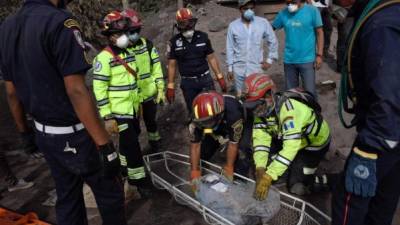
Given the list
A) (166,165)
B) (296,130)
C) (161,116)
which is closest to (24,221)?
(166,165)

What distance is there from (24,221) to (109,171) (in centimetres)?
151

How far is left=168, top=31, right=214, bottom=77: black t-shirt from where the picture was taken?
16.6 ft

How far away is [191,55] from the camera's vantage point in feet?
16.7

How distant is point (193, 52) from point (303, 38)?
153 cm

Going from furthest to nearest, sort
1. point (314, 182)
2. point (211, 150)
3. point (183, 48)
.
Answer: point (183, 48) < point (211, 150) < point (314, 182)

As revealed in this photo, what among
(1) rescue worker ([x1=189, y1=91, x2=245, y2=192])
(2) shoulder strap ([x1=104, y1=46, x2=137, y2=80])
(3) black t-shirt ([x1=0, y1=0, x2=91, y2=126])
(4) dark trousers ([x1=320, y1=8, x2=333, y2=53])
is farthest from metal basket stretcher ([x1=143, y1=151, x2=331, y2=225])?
(4) dark trousers ([x1=320, y1=8, x2=333, y2=53])

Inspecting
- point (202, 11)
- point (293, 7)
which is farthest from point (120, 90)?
point (202, 11)

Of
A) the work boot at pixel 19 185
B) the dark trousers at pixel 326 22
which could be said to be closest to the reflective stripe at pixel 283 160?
the work boot at pixel 19 185

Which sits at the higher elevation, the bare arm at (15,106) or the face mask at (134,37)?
the face mask at (134,37)

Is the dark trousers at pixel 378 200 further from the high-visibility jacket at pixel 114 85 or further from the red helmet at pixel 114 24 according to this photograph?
the red helmet at pixel 114 24

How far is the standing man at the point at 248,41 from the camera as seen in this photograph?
5.20 metres

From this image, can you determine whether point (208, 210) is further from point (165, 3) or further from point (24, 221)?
point (165, 3)

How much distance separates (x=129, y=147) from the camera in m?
4.25

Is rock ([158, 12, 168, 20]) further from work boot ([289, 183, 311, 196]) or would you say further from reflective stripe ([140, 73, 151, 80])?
work boot ([289, 183, 311, 196])
